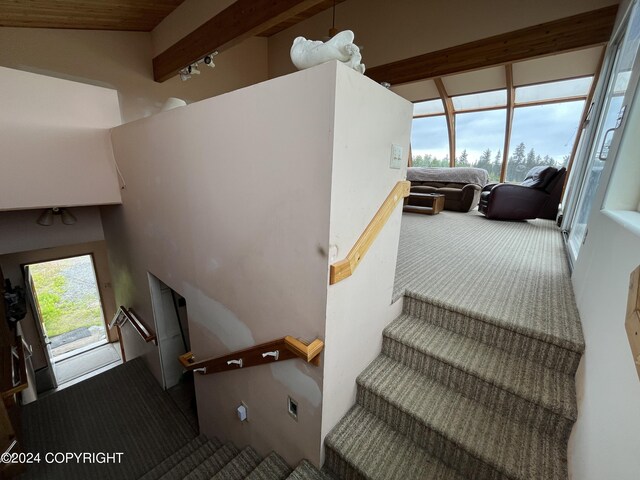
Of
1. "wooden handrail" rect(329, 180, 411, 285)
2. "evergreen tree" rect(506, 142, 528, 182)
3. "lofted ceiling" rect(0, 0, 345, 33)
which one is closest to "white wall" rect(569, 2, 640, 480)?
"wooden handrail" rect(329, 180, 411, 285)

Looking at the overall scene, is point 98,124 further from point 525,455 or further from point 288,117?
point 525,455

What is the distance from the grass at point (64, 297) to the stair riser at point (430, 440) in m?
7.02

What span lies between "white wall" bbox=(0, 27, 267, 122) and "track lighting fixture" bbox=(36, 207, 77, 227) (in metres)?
1.79

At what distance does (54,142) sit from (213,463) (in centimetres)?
328

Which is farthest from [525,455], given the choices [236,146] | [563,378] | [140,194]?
[140,194]

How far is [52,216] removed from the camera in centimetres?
343

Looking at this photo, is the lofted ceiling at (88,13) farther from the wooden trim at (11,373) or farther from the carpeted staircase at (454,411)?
the wooden trim at (11,373)

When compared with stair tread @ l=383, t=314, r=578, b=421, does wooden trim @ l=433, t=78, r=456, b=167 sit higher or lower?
higher

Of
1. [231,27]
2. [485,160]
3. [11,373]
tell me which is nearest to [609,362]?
[231,27]

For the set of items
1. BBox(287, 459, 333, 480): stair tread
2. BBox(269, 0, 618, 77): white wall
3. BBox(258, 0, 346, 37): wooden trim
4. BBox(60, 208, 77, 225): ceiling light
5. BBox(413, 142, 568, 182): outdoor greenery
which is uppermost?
BBox(258, 0, 346, 37): wooden trim

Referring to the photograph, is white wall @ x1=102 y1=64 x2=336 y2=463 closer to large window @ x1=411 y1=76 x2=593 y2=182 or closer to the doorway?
the doorway

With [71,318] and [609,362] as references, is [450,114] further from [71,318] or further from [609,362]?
[71,318]

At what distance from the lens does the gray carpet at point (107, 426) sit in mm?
2621

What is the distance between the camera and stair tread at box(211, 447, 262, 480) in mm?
1706
